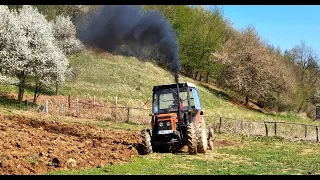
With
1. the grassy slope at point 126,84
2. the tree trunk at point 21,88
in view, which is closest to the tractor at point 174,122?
the tree trunk at point 21,88

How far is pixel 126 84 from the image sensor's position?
53.9 m

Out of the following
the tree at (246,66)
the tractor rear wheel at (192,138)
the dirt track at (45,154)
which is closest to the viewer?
the dirt track at (45,154)

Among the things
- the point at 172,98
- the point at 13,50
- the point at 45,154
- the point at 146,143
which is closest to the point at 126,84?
the point at 13,50

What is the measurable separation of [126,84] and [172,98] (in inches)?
1486

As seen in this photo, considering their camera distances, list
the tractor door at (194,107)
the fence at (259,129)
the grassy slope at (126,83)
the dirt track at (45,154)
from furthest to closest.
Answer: the grassy slope at (126,83), the fence at (259,129), the tractor door at (194,107), the dirt track at (45,154)

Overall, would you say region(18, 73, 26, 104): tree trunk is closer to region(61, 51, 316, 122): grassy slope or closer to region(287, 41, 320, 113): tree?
region(61, 51, 316, 122): grassy slope

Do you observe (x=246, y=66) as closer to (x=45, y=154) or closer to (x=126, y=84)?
(x=126, y=84)

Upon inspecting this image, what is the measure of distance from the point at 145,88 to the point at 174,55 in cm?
3297

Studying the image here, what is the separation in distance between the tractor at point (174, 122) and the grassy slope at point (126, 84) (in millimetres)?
26427

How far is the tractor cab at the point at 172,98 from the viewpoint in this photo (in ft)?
53.5

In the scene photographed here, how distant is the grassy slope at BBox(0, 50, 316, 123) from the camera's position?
153 feet

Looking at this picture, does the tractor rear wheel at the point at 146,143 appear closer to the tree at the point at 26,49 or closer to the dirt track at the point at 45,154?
the dirt track at the point at 45,154

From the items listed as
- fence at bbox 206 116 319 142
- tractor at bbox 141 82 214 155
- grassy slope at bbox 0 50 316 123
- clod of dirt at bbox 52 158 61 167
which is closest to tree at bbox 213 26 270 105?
grassy slope at bbox 0 50 316 123

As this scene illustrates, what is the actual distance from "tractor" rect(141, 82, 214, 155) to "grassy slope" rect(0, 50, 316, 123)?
2643 centimetres
